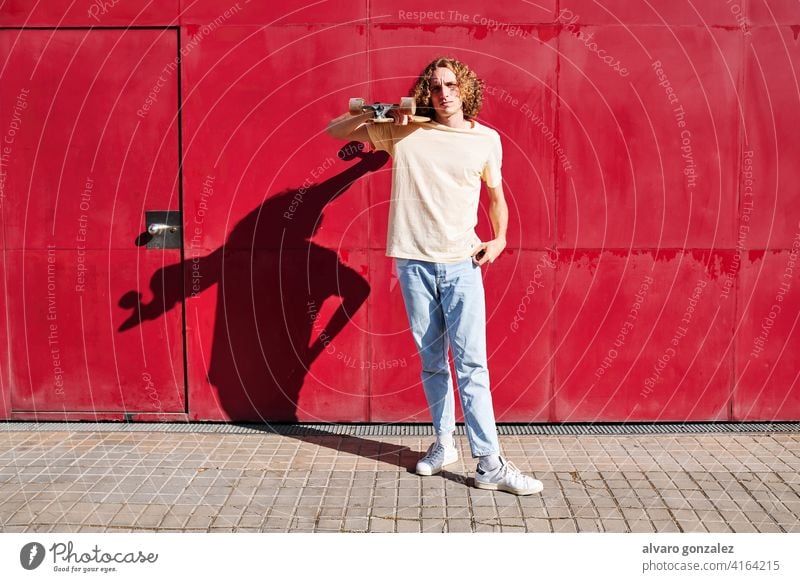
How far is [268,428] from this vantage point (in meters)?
5.03

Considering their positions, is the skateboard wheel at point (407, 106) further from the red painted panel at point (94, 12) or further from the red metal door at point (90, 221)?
the red painted panel at point (94, 12)

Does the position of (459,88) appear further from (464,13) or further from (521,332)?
(521,332)

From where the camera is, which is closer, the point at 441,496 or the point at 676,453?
the point at 441,496

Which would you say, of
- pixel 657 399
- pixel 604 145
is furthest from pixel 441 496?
pixel 604 145

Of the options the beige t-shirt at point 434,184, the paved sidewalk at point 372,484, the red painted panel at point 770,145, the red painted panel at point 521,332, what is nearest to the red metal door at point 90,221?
the paved sidewalk at point 372,484

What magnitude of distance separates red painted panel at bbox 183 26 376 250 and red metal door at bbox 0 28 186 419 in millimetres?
210

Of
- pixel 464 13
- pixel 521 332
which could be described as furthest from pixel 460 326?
pixel 464 13

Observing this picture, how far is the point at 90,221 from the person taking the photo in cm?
503

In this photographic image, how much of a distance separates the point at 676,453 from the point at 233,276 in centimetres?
293

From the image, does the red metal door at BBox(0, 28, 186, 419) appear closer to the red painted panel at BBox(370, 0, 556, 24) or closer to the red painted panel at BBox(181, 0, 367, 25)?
the red painted panel at BBox(181, 0, 367, 25)

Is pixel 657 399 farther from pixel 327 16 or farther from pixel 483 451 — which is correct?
pixel 327 16

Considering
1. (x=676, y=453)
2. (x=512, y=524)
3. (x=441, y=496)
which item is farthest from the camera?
(x=676, y=453)

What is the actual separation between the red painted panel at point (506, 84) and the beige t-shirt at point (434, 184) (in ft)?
3.11

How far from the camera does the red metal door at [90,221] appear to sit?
4926mm
